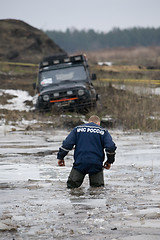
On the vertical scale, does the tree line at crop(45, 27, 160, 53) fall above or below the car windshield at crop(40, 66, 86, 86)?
below

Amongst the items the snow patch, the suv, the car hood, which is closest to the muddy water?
the suv

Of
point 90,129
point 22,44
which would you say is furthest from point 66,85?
point 22,44

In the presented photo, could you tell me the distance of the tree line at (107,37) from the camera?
85.3 metres

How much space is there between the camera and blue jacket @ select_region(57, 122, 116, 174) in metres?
6.05

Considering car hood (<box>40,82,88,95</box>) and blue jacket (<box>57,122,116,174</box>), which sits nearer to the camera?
blue jacket (<box>57,122,116,174</box>)

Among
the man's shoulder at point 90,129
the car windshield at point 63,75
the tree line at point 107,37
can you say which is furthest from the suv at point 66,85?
the tree line at point 107,37

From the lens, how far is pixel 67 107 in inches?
629

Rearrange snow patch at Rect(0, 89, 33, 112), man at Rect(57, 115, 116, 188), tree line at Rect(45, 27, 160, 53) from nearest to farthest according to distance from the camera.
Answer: man at Rect(57, 115, 116, 188) → snow patch at Rect(0, 89, 33, 112) → tree line at Rect(45, 27, 160, 53)

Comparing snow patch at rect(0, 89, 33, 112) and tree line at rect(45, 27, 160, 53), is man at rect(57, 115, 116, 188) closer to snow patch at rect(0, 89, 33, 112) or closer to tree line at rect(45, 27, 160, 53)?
snow patch at rect(0, 89, 33, 112)

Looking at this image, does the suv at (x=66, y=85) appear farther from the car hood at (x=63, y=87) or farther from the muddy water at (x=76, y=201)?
the muddy water at (x=76, y=201)

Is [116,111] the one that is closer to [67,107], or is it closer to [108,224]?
[67,107]

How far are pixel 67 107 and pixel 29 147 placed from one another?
5.66m

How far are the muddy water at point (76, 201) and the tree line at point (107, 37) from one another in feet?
227

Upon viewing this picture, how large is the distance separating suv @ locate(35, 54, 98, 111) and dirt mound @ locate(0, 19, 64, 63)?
26096 mm
